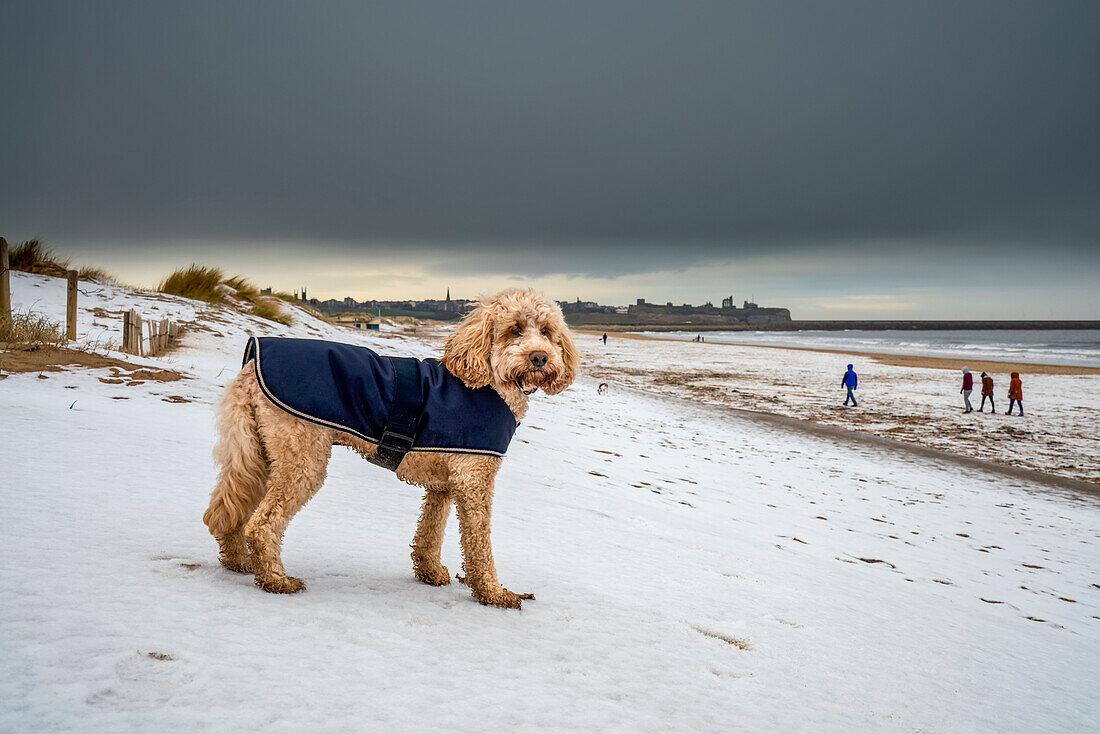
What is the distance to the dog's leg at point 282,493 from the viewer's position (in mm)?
2721

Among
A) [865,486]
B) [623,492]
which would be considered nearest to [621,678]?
[623,492]

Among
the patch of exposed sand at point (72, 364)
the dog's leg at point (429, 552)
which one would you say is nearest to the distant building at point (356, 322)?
the patch of exposed sand at point (72, 364)

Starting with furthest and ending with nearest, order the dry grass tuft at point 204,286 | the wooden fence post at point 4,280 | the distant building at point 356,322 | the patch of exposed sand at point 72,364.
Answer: the distant building at point 356,322, the dry grass tuft at point 204,286, the wooden fence post at point 4,280, the patch of exposed sand at point 72,364

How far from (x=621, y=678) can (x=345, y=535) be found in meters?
2.05

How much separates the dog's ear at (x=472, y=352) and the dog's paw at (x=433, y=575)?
103cm

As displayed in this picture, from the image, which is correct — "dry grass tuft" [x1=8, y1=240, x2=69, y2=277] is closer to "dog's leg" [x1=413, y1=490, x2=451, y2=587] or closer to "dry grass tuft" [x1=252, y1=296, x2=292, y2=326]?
"dry grass tuft" [x1=252, y1=296, x2=292, y2=326]

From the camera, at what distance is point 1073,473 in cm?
1120

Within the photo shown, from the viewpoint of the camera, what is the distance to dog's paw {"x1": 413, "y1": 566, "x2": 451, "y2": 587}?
325cm

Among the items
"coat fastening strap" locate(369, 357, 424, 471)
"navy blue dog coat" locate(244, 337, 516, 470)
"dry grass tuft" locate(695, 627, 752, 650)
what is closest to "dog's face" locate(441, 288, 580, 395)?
"navy blue dog coat" locate(244, 337, 516, 470)

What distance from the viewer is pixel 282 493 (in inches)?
112

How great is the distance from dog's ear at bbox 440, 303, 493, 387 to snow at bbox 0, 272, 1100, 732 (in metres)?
1.13

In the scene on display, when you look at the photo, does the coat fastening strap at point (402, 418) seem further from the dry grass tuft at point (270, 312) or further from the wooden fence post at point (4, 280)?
the dry grass tuft at point (270, 312)

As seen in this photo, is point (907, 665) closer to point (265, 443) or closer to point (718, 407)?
point (265, 443)

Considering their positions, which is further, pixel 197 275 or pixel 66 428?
pixel 197 275
